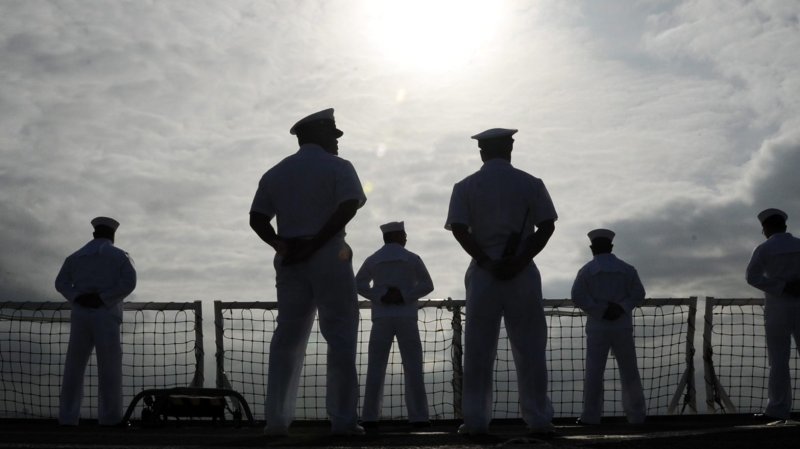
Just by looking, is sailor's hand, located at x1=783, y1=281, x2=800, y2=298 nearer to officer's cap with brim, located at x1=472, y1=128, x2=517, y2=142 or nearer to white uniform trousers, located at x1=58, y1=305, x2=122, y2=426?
officer's cap with brim, located at x1=472, y1=128, x2=517, y2=142

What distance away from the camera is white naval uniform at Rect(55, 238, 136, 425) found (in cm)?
909

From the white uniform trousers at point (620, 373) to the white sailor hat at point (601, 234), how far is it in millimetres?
1009

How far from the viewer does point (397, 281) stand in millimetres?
9797

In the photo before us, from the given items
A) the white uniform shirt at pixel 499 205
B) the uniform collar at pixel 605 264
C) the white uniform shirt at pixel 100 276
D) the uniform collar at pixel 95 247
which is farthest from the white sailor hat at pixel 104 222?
the uniform collar at pixel 605 264

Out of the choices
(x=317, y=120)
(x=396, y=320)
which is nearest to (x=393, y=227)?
(x=396, y=320)

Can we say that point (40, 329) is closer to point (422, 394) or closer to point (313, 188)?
point (422, 394)

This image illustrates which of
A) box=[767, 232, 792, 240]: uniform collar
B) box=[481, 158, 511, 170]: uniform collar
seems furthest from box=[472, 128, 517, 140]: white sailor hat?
box=[767, 232, 792, 240]: uniform collar

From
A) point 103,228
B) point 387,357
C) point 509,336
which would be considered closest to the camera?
point 509,336

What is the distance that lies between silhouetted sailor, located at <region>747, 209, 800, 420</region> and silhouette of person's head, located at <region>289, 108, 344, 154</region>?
5.41m

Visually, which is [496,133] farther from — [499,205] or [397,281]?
[397,281]

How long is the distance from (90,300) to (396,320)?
3.14m

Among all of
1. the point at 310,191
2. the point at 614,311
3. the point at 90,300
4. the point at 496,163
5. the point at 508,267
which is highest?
the point at 496,163

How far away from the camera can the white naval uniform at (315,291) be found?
5.92 metres

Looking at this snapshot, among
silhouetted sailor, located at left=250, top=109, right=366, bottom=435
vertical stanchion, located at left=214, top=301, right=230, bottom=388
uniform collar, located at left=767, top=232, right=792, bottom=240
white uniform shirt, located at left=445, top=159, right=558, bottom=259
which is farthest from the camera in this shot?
vertical stanchion, located at left=214, top=301, right=230, bottom=388
